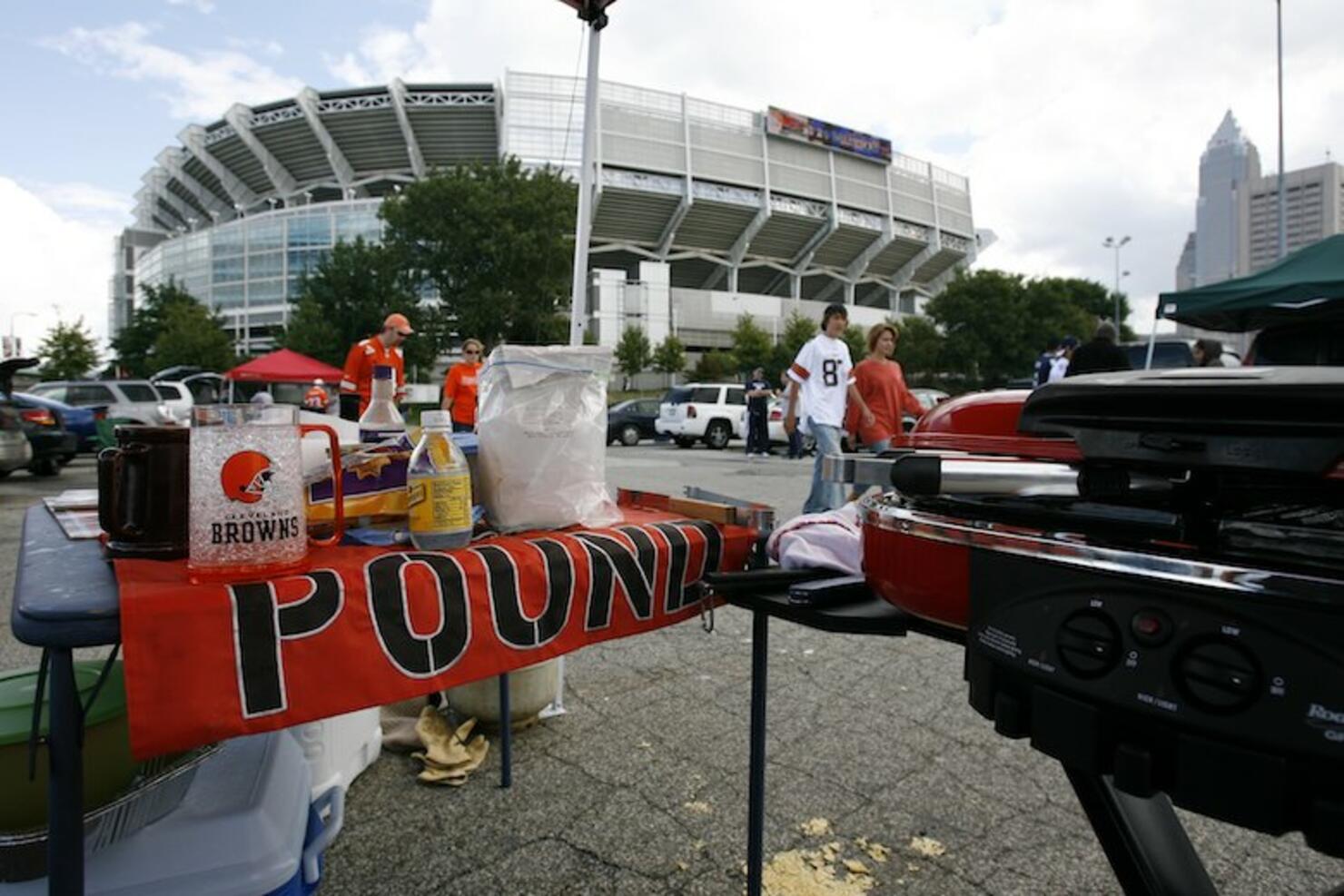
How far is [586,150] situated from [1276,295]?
5.79 metres

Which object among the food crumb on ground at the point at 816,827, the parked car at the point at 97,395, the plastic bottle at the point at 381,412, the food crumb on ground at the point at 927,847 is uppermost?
the parked car at the point at 97,395

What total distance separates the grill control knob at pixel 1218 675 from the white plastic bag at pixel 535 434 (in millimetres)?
955

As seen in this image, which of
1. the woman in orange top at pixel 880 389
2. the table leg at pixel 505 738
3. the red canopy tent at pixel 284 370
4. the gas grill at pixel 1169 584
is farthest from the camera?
the red canopy tent at pixel 284 370

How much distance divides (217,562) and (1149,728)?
3.25 feet

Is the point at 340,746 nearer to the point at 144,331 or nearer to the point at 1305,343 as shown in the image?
the point at 1305,343

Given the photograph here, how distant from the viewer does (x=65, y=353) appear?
41.7 metres

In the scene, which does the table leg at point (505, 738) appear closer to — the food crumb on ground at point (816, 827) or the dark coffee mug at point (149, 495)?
the food crumb on ground at point (816, 827)

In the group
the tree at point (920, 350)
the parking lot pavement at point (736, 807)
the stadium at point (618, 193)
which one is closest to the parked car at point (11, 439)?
the parking lot pavement at point (736, 807)

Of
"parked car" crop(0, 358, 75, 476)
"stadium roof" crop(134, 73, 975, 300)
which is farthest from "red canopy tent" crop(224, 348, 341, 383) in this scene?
"stadium roof" crop(134, 73, 975, 300)

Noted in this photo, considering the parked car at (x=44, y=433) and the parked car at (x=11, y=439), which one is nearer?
the parked car at (x=11, y=439)

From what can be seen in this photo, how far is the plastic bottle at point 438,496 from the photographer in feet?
3.70

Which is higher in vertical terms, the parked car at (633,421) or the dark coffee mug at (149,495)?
the parked car at (633,421)

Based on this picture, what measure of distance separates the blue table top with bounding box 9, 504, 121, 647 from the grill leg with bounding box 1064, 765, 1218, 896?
1124 mm

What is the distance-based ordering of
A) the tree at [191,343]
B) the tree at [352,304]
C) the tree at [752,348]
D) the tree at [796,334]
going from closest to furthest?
1. the tree at [352,304]
2. the tree at [191,343]
3. the tree at [752,348]
4. the tree at [796,334]
